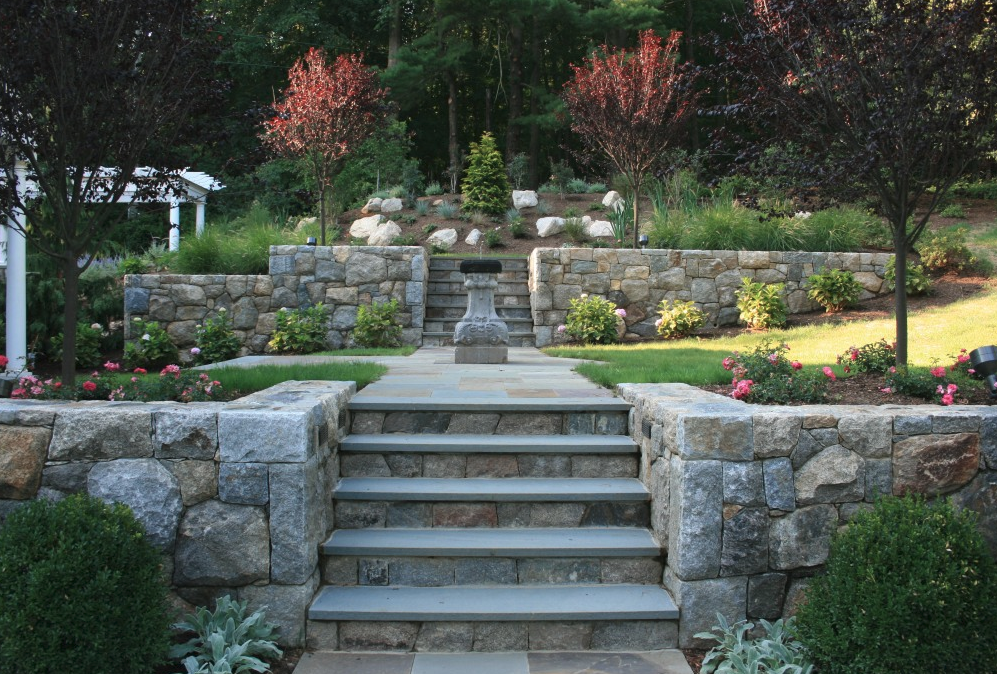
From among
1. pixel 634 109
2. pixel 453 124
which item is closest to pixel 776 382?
pixel 634 109

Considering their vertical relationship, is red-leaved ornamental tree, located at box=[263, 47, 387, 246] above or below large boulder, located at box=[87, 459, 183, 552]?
above

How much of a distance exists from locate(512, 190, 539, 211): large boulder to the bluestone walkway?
7.84 m

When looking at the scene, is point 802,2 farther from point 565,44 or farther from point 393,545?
point 565,44

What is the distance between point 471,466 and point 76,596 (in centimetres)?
179

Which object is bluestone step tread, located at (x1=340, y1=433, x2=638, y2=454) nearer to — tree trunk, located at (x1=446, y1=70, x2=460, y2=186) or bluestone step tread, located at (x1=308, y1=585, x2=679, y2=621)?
bluestone step tread, located at (x1=308, y1=585, x2=679, y2=621)

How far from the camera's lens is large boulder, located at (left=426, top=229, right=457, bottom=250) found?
13.0 meters

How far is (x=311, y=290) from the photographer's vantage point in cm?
945

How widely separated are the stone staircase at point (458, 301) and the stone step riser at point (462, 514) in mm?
5847

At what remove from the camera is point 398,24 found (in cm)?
1920

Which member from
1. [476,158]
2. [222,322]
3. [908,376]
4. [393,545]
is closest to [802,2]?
[908,376]

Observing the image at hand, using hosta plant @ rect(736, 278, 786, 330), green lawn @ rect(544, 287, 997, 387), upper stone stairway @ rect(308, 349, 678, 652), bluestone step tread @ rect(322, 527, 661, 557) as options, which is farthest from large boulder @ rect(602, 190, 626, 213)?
bluestone step tread @ rect(322, 527, 661, 557)

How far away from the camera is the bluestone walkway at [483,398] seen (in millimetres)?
2818

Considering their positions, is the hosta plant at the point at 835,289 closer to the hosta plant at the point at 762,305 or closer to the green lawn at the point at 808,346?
the hosta plant at the point at 762,305

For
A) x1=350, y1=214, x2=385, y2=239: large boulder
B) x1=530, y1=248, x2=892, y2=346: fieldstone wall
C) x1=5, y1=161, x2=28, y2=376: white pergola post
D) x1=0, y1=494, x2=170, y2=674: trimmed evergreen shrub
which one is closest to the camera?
x1=0, y1=494, x2=170, y2=674: trimmed evergreen shrub
